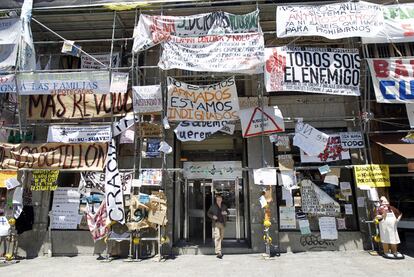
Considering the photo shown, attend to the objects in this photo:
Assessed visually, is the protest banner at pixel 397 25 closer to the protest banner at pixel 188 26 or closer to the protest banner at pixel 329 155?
the protest banner at pixel 329 155

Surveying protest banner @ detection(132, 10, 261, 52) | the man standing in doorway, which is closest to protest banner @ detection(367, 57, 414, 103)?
protest banner @ detection(132, 10, 261, 52)

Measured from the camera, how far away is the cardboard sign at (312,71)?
945 cm

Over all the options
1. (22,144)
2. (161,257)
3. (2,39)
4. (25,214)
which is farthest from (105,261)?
(2,39)

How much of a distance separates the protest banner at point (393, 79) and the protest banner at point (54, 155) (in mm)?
7867

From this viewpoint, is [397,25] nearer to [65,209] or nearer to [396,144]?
[396,144]

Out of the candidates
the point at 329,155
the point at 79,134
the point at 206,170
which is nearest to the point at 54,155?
the point at 79,134

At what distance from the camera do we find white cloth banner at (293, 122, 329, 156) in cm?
1006

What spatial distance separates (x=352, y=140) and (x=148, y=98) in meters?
6.14

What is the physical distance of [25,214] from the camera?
33.5ft

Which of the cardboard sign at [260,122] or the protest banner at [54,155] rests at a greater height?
the cardboard sign at [260,122]

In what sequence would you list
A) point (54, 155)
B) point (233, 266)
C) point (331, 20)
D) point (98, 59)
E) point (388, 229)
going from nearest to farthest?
point (233, 266) → point (388, 229) → point (331, 20) → point (54, 155) → point (98, 59)

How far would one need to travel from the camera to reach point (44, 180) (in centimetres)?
1025

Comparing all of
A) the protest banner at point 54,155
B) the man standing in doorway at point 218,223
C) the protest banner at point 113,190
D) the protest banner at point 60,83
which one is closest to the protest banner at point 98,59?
the protest banner at point 60,83

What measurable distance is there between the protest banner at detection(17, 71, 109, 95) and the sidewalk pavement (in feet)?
15.5
